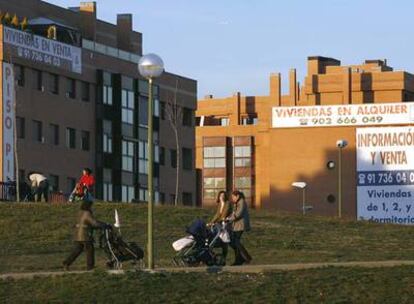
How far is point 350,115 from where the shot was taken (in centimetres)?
12244

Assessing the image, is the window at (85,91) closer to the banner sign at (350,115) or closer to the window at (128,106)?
the window at (128,106)

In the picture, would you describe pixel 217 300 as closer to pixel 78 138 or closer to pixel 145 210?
pixel 145 210

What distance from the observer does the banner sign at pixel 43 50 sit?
84.0 meters

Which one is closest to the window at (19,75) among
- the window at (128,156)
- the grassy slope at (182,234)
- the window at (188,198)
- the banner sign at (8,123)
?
the banner sign at (8,123)

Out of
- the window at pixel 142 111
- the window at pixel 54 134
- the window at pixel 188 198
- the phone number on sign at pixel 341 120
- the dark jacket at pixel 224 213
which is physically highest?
the phone number on sign at pixel 341 120

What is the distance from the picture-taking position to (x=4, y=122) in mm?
82875

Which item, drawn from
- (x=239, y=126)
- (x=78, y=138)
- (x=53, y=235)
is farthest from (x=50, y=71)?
(x=239, y=126)

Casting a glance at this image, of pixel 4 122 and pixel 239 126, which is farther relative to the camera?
pixel 239 126

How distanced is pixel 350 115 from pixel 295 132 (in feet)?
16.3

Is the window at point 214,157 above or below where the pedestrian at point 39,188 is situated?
above

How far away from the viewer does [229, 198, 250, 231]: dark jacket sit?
35.3 m

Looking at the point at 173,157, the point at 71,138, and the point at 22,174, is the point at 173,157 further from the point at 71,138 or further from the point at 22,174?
the point at 22,174

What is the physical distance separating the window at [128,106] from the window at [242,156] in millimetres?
42230

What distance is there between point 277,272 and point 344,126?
91191 millimetres
